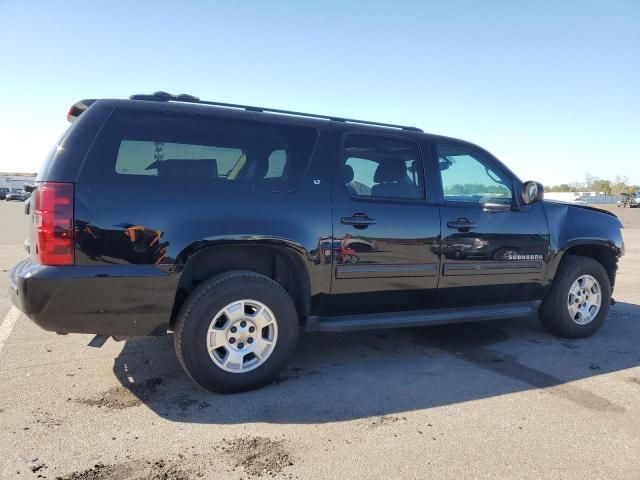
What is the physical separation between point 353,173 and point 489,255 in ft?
4.81

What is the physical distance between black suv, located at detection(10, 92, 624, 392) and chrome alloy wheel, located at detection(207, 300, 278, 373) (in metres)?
0.01

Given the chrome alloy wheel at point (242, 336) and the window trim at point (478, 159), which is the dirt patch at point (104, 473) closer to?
the chrome alloy wheel at point (242, 336)

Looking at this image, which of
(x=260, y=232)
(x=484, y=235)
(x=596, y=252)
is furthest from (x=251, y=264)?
(x=596, y=252)

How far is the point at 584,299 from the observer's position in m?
4.96

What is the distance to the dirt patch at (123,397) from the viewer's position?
3.15 meters

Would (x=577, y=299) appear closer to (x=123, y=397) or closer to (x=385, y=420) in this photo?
(x=385, y=420)

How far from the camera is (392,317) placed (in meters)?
3.95

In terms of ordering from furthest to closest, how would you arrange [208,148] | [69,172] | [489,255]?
[489,255] → [208,148] → [69,172]

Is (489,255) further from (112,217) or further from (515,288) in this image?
(112,217)

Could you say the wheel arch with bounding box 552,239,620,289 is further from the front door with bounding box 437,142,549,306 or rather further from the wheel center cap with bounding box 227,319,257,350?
the wheel center cap with bounding box 227,319,257,350

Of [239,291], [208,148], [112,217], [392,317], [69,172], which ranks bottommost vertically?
[392,317]

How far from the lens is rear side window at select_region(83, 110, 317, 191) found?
3105 mm

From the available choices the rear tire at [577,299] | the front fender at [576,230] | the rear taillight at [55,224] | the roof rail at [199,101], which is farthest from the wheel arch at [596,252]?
the rear taillight at [55,224]

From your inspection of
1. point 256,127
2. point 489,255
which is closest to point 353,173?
point 256,127
